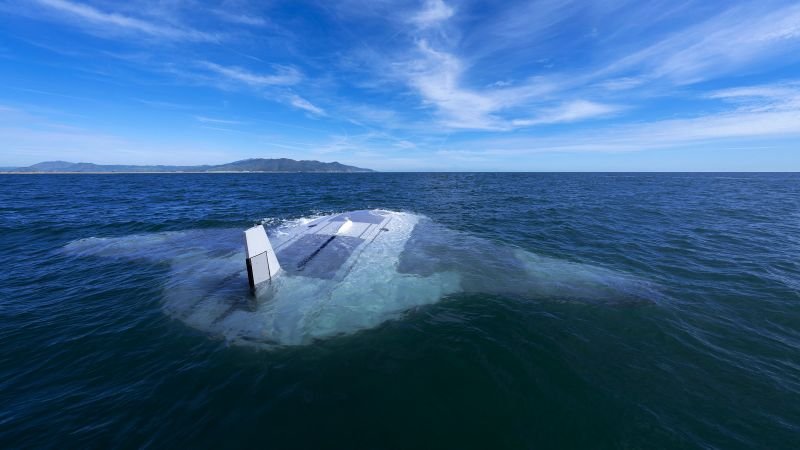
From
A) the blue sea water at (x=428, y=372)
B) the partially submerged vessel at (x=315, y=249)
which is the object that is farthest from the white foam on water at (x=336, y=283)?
the blue sea water at (x=428, y=372)

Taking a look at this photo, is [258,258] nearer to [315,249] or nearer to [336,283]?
[336,283]

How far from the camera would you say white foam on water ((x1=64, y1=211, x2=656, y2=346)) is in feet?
32.3

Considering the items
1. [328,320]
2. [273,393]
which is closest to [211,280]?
[328,320]

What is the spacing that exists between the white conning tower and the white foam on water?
0.51 meters

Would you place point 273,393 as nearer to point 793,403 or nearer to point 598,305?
point 598,305

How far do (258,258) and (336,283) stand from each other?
11.8 ft

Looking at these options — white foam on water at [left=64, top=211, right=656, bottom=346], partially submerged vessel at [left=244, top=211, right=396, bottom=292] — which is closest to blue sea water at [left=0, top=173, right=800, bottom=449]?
white foam on water at [left=64, top=211, right=656, bottom=346]

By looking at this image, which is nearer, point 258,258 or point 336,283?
point 258,258

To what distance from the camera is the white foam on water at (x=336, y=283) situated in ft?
32.3

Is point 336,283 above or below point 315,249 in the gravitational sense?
below

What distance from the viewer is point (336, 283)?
41.7ft

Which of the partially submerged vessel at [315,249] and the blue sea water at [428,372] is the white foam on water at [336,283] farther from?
the blue sea water at [428,372]

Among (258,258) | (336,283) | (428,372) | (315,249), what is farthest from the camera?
(315,249)

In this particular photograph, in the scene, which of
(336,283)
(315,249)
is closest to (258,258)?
(336,283)
